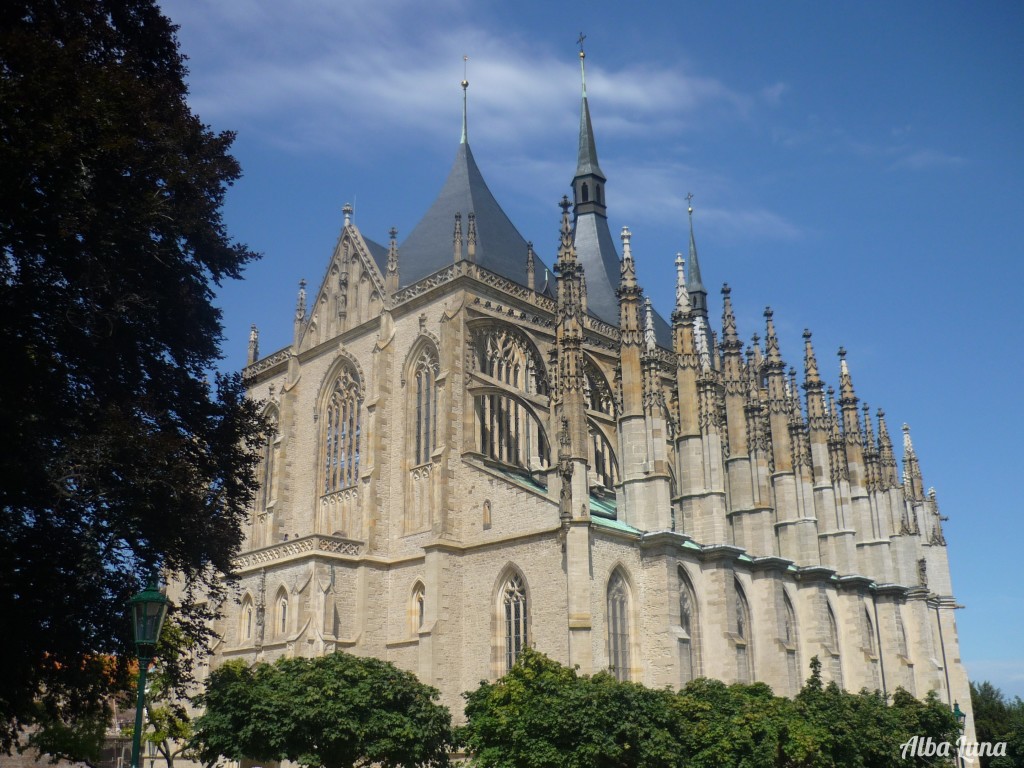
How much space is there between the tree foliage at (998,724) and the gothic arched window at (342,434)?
3682 centimetres

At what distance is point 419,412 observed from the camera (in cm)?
3616

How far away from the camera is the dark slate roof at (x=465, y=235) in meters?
40.4

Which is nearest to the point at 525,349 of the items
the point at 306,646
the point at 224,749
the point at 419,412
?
the point at 419,412

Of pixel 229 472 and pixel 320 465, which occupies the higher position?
pixel 320 465

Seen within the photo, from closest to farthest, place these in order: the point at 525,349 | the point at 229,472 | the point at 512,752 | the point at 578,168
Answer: the point at 229,472 < the point at 512,752 < the point at 525,349 < the point at 578,168

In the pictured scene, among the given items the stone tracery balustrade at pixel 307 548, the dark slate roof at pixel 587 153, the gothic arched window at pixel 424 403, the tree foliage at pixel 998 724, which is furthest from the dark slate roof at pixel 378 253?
the tree foliage at pixel 998 724

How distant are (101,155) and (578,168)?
157 ft

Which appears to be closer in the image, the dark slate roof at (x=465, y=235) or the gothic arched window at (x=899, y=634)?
the dark slate roof at (x=465, y=235)

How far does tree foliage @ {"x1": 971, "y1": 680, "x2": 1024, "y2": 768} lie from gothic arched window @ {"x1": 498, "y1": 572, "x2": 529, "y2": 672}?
110 ft

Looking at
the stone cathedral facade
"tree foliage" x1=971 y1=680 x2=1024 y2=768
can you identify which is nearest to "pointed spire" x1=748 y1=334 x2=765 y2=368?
the stone cathedral facade

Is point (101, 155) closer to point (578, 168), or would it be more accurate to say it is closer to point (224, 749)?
point (224, 749)

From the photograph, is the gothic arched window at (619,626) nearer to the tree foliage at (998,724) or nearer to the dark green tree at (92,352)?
the dark green tree at (92,352)

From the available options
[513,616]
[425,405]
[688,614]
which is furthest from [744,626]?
[425,405]

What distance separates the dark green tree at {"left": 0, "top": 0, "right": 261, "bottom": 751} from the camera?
14938 millimetres
